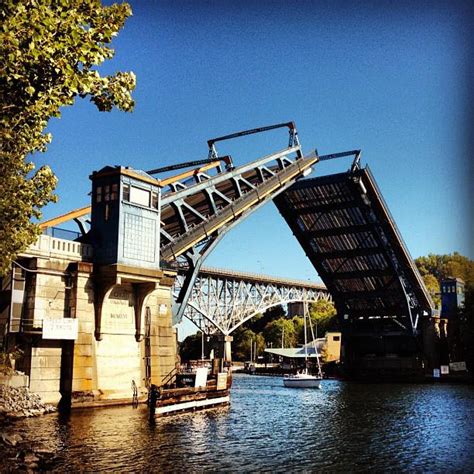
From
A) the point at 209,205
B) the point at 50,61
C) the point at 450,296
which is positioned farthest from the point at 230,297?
the point at 50,61

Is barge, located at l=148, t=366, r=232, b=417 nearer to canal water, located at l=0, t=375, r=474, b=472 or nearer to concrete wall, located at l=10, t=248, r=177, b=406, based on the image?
canal water, located at l=0, t=375, r=474, b=472

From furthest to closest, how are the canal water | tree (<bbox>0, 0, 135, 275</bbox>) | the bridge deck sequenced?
→ the bridge deck → the canal water → tree (<bbox>0, 0, 135, 275</bbox>)

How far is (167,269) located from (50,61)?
23209mm

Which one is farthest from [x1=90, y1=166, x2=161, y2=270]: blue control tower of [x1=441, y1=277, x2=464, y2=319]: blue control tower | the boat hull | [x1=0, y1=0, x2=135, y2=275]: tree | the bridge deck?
[x1=441, y1=277, x2=464, y2=319]: blue control tower

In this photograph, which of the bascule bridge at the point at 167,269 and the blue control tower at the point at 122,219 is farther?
the blue control tower at the point at 122,219

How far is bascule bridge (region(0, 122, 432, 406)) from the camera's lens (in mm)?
27453

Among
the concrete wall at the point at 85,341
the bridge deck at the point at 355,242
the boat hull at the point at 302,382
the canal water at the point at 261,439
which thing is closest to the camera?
the canal water at the point at 261,439

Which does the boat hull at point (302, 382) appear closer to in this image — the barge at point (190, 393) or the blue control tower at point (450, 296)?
the blue control tower at point (450, 296)

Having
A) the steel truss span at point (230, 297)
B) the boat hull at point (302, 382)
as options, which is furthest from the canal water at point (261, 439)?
the steel truss span at point (230, 297)

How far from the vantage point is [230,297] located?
291 ft

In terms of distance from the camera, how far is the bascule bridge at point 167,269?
90.1 ft

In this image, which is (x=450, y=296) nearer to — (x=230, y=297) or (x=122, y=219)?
(x=230, y=297)

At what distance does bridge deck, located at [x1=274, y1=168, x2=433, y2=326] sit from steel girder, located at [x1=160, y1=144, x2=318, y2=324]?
459 cm

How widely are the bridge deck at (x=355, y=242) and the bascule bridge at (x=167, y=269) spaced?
0.38 feet
